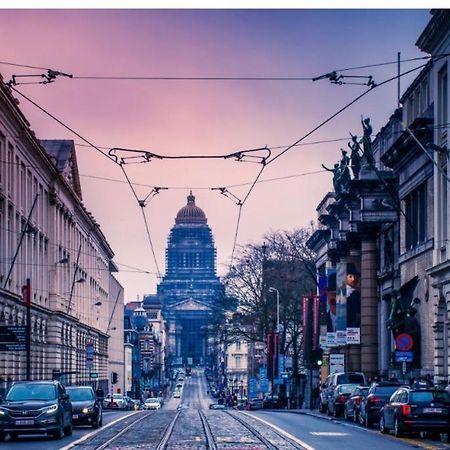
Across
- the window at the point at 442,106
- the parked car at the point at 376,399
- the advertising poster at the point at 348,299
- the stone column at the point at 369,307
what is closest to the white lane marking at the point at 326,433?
the parked car at the point at 376,399

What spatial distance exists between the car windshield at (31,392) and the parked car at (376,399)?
10.9m

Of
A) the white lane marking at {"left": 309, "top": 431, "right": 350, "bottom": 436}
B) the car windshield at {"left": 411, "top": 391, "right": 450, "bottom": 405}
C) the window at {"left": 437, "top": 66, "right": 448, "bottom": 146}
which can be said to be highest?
the window at {"left": 437, "top": 66, "right": 448, "bottom": 146}

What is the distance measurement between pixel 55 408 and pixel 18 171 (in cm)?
3290

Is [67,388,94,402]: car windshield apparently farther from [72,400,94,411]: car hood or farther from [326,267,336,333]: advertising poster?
[326,267,336,333]: advertising poster

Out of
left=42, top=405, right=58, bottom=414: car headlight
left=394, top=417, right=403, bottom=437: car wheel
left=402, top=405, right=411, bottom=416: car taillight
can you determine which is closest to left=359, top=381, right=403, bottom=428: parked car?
left=394, top=417, right=403, bottom=437: car wheel

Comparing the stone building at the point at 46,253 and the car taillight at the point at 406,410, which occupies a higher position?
the stone building at the point at 46,253

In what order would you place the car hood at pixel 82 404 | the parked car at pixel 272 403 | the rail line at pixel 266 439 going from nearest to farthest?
the rail line at pixel 266 439
the car hood at pixel 82 404
the parked car at pixel 272 403

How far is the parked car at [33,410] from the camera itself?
119 ft

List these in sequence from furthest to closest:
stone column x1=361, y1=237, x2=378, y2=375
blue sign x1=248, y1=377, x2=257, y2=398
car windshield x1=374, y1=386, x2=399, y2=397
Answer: blue sign x1=248, y1=377, x2=257, y2=398 → stone column x1=361, y1=237, x2=378, y2=375 → car windshield x1=374, y1=386, x2=399, y2=397

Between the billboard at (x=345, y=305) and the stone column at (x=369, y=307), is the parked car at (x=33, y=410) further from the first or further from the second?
the stone column at (x=369, y=307)

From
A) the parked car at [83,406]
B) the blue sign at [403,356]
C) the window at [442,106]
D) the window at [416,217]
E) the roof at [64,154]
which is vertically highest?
the roof at [64,154]

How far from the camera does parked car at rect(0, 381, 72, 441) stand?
1432 inches

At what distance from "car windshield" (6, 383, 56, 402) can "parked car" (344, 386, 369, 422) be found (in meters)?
12.5

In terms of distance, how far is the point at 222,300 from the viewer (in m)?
103
